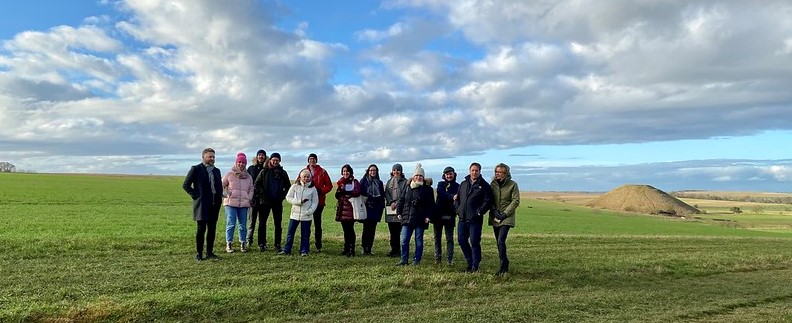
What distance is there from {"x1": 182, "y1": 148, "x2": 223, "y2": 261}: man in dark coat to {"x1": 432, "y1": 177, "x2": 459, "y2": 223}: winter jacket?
15.4 feet

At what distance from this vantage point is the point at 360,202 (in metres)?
13.4

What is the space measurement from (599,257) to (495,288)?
21.7 ft

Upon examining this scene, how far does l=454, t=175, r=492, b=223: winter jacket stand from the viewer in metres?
11.7

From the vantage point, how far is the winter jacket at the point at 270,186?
1316 centimetres

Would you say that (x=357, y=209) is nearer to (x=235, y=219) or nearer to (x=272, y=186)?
(x=272, y=186)

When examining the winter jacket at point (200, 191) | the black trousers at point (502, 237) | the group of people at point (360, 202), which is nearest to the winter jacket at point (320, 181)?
the group of people at point (360, 202)

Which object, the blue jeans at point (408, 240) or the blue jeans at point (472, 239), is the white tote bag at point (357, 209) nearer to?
the blue jeans at point (408, 240)

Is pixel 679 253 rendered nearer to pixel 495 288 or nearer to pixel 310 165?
pixel 495 288

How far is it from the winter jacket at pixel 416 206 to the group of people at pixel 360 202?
0.02 metres

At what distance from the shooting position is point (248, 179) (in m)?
12.7

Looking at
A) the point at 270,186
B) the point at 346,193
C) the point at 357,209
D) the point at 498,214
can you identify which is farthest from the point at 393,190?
the point at 270,186

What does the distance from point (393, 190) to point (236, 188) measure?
→ 3.48 metres

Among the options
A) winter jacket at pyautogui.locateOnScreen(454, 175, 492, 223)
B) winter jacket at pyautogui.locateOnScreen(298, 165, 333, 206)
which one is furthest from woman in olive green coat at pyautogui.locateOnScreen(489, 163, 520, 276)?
winter jacket at pyautogui.locateOnScreen(298, 165, 333, 206)


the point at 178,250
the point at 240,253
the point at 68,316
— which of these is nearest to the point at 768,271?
the point at 240,253
